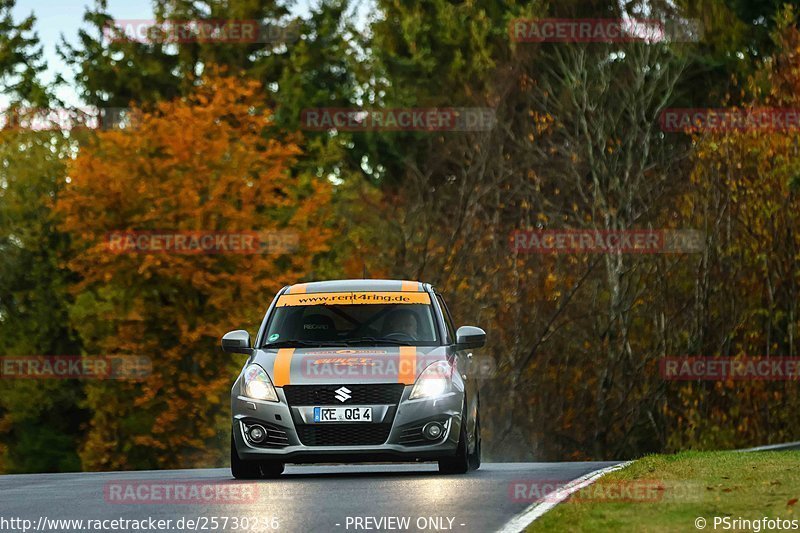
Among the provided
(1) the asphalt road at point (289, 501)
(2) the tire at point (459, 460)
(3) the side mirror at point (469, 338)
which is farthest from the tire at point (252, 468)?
(3) the side mirror at point (469, 338)

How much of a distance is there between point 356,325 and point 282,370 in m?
1.82

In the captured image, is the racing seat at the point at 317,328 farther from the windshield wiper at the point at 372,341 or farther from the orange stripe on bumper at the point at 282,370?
the orange stripe on bumper at the point at 282,370

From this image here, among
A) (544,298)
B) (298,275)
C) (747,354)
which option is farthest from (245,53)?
(747,354)

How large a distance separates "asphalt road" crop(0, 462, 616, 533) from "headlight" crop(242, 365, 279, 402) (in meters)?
0.80

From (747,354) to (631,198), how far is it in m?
5.62

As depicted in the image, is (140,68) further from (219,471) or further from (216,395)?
(219,471)

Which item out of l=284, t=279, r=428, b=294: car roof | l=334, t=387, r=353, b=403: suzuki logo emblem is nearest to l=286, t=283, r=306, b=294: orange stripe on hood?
l=284, t=279, r=428, b=294: car roof

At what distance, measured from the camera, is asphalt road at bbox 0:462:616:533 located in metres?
12.1

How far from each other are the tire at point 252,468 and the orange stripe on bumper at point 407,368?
1.44 metres

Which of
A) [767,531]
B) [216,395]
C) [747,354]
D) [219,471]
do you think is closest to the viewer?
[767,531]

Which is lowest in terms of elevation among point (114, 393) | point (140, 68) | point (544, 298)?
point (114, 393)

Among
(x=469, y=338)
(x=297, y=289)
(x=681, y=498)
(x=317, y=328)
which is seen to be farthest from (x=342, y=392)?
(x=681, y=498)

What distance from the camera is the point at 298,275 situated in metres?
55.5

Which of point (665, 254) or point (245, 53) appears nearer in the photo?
point (665, 254)
